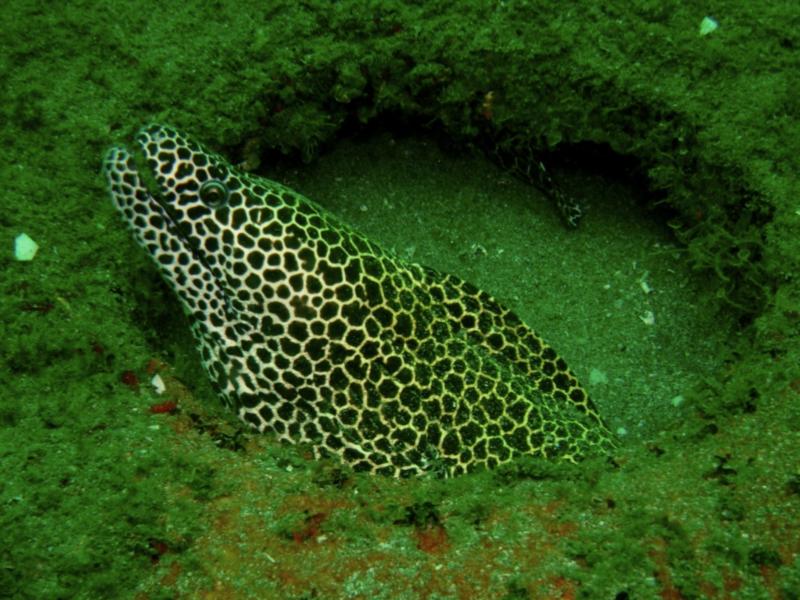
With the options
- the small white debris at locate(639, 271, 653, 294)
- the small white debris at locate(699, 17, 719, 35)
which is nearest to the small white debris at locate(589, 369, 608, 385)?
the small white debris at locate(639, 271, 653, 294)

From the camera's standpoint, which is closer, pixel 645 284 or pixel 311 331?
pixel 311 331

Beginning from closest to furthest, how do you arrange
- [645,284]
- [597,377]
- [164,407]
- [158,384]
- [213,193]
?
[164,407], [158,384], [213,193], [597,377], [645,284]

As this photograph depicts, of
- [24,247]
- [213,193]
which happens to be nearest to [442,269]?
[213,193]

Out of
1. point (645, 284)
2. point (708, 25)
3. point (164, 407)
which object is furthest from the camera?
point (645, 284)

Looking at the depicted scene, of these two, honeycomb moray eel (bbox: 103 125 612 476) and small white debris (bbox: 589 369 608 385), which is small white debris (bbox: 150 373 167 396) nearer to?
honeycomb moray eel (bbox: 103 125 612 476)

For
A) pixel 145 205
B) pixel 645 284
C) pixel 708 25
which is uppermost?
pixel 708 25

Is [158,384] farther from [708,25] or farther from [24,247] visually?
[708,25]
